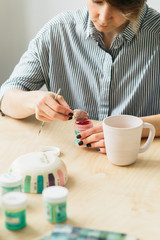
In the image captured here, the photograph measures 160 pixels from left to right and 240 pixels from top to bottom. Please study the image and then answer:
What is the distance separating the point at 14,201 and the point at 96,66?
884mm

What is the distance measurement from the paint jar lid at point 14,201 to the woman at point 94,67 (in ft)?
1.97

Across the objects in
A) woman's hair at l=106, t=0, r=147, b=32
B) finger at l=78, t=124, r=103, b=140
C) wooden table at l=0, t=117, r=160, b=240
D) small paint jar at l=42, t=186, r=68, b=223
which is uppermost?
woman's hair at l=106, t=0, r=147, b=32

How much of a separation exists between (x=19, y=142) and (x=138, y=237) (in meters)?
0.57

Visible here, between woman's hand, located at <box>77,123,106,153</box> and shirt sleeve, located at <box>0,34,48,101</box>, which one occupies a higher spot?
shirt sleeve, located at <box>0,34,48,101</box>

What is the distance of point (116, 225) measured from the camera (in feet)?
2.46

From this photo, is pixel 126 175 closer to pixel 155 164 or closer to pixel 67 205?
pixel 155 164

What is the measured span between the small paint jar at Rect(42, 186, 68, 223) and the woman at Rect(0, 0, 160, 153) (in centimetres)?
61

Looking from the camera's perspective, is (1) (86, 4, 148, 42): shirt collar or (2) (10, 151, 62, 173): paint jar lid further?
(1) (86, 4, 148, 42): shirt collar

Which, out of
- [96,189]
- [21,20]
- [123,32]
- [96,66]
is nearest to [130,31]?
[123,32]

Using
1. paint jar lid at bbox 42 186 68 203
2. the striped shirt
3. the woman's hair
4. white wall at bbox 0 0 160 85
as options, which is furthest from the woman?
white wall at bbox 0 0 160 85

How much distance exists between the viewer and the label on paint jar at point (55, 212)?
75cm

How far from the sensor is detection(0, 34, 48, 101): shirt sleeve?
1454 mm

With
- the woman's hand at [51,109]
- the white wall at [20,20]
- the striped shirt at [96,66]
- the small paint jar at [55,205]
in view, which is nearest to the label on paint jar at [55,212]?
the small paint jar at [55,205]

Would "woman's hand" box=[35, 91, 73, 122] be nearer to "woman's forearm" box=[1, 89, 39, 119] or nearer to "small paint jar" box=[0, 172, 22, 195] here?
"woman's forearm" box=[1, 89, 39, 119]
